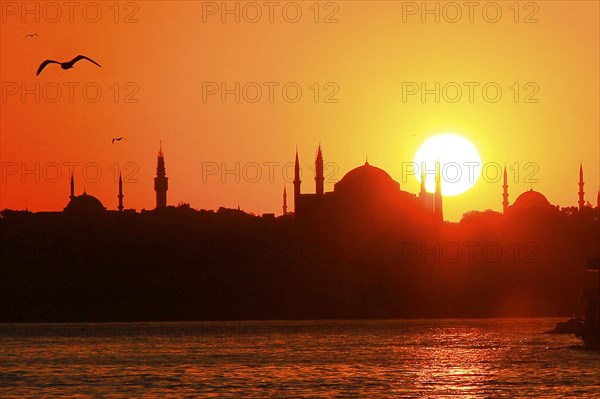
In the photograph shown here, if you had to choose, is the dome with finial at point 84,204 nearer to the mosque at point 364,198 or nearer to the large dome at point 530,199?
the mosque at point 364,198

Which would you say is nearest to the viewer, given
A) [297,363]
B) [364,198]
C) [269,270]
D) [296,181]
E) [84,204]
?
[297,363]

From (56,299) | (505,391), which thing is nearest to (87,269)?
(56,299)

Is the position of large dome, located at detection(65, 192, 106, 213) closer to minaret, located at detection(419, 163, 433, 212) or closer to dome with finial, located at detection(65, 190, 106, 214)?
dome with finial, located at detection(65, 190, 106, 214)

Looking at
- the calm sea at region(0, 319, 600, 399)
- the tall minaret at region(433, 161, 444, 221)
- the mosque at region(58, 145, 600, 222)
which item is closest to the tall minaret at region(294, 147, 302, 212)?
the mosque at region(58, 145, 600, 222)

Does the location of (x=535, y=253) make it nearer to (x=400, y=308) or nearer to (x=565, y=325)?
(x=400, y=308)

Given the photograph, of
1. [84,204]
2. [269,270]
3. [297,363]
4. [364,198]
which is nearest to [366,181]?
[364,198]

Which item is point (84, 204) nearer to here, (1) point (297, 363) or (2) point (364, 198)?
(2) point (364, 198)

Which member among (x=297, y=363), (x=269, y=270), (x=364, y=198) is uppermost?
(x=364, y=198)
